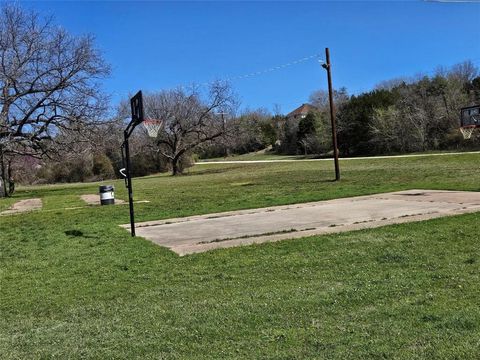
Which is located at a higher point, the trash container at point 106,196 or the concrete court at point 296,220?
the trash container at point 106,196

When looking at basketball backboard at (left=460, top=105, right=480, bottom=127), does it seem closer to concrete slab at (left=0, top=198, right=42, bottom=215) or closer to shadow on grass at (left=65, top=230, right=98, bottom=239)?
shadow on grass at (left=65, top=230, right=98, bottom=239)

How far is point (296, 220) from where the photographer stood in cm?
1065

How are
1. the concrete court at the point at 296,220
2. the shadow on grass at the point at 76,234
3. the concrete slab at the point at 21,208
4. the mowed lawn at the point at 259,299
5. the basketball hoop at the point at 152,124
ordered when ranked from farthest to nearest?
the concrete slab at the point at 21,208, the basketball hoop at the point at 152,124, the shadow on grass at the point at 76,234, the concrete court at the point at 296,220, the mowed lawn at the point at 259,299

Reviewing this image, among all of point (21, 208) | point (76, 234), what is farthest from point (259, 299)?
point (21, 208)

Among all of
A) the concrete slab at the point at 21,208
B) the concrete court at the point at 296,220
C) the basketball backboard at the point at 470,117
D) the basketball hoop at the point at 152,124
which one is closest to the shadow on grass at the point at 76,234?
the concrete court at the point at 296,220

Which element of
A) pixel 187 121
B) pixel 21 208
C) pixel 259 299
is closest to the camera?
pixel 259 299

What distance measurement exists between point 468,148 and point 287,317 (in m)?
48.9

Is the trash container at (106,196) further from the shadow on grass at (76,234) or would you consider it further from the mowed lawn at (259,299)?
the mowed lawn at (259,299)

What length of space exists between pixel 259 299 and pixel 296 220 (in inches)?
221

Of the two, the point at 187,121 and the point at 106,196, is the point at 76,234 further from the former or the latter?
the point at 187,121

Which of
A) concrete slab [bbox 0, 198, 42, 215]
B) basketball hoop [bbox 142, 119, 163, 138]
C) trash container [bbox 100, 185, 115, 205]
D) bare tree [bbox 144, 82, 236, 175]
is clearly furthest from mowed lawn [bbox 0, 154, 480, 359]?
bare tree [bbox 144, 82, 236, 175]

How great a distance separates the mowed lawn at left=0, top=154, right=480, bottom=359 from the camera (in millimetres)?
3877

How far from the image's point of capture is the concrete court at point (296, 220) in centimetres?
887

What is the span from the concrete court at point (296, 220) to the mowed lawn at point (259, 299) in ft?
2.29
